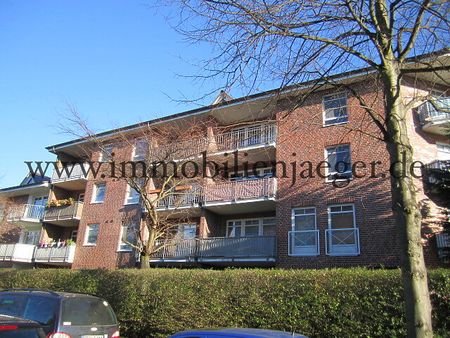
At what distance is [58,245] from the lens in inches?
1078

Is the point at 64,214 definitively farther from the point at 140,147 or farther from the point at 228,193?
the point at 228,193

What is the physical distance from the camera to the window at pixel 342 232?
17.1 meters

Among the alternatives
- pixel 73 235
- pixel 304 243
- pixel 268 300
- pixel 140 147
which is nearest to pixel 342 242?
pixel 304 243

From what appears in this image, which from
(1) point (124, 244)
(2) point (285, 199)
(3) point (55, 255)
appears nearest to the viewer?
(2) point (285, 199)

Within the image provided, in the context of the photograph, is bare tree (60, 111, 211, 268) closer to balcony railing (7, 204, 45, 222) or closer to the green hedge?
the green hedge

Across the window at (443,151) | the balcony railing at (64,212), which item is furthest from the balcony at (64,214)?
the window at (443,151)

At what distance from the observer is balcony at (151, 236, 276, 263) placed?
18.8 metres

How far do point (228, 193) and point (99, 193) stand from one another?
1107cm

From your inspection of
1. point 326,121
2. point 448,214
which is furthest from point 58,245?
point 448,214

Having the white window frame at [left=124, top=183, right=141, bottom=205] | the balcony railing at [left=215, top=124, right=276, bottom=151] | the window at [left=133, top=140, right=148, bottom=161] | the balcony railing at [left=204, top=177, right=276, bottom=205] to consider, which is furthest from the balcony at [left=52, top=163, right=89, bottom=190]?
the balcony railing at [left=204, top=177, right=276, bottom=205]

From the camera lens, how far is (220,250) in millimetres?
19969

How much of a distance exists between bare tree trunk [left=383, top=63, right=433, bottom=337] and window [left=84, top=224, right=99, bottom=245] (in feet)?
75.1

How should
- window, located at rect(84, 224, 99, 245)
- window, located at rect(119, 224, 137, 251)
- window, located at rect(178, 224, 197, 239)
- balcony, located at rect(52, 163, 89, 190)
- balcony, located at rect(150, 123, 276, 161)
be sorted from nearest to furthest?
balcony, located at rect(150, 123, 276, 161)
window, located at rect(178, 224, 197, 239)
window, located at rect(119, 224, 137, 251)
window, located at rect(84, 224, 99, 245)
balcony, located at rect(52, 163, 89, 190)

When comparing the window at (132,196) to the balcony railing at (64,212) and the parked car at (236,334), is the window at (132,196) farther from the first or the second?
the parked car at (236,334)
